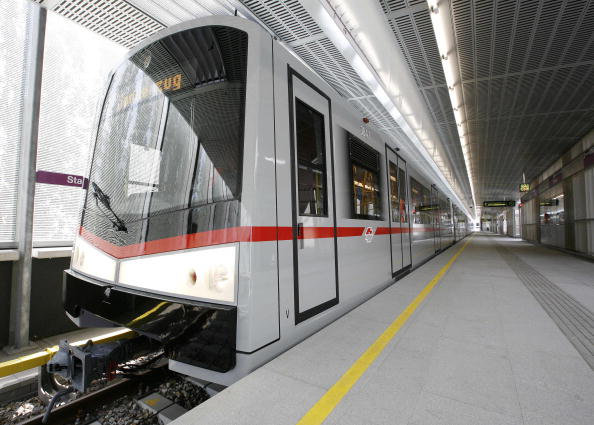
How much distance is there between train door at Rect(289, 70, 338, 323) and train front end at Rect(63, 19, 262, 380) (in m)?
0.59

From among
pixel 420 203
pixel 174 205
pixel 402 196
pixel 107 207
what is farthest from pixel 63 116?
pixel 420 203

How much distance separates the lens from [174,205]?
7.06ft

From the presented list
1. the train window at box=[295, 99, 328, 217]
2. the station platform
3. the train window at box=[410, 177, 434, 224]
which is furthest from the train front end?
the train window at box=[410, 177, 434, 224]

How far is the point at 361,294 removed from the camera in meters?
3.81

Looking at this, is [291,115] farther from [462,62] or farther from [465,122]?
[465,122]

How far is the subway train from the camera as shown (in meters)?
1.90

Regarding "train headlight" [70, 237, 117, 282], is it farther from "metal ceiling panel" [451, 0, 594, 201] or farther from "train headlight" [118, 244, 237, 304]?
"metal ceiling panel" [451, 0, 594, 201]

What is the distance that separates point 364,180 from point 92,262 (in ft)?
10.2

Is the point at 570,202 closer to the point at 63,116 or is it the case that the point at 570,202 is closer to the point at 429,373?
the point at 429,373

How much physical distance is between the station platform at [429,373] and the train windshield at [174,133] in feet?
4.24

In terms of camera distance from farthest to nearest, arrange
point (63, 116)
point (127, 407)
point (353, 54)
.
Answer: point (353, 54), point (63, 116), point (127, 407)

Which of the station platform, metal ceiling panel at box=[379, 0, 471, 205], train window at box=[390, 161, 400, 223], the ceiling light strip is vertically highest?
metal ceiling panel at box=[379, 0, 471, 205]

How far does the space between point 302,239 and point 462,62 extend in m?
6.05

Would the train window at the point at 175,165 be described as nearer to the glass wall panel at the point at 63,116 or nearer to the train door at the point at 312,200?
the train door at the point at 312,200
